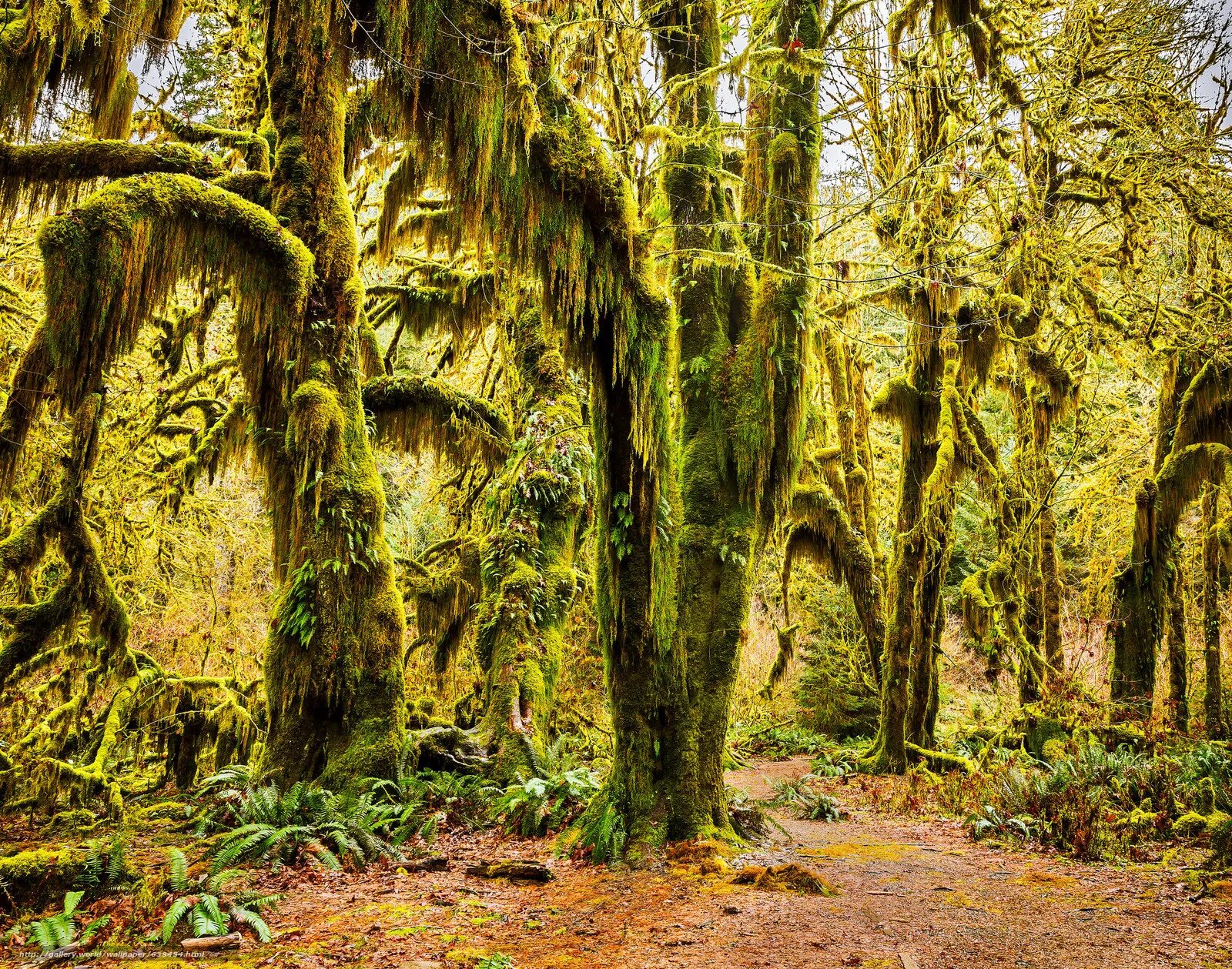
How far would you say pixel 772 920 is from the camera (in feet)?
14.9

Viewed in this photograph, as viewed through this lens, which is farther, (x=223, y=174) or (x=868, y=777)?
(x=868, y=777)

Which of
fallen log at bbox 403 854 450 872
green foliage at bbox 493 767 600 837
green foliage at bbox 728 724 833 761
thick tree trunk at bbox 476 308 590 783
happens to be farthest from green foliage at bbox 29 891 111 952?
green foliage at bbox 728 724 833 761

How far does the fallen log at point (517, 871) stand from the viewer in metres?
5.57

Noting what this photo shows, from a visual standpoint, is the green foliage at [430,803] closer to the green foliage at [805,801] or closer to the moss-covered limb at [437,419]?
the green foliage at [805,801]

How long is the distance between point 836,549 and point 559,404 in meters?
5.23

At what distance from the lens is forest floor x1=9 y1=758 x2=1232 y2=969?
3936mm

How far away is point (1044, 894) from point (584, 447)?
681cm

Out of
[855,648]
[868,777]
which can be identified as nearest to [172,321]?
[868,777]

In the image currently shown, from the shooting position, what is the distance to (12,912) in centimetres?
439

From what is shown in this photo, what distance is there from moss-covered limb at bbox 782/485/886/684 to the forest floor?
598cm

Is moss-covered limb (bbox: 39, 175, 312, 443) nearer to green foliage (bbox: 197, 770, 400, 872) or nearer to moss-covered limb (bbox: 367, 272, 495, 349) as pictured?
green foliage (bbox: 197, 770, 400, 872)

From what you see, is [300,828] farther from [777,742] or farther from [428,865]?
[777,742]

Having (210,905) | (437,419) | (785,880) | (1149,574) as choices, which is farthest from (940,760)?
(210,905)

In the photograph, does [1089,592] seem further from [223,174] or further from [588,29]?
[223,174]
